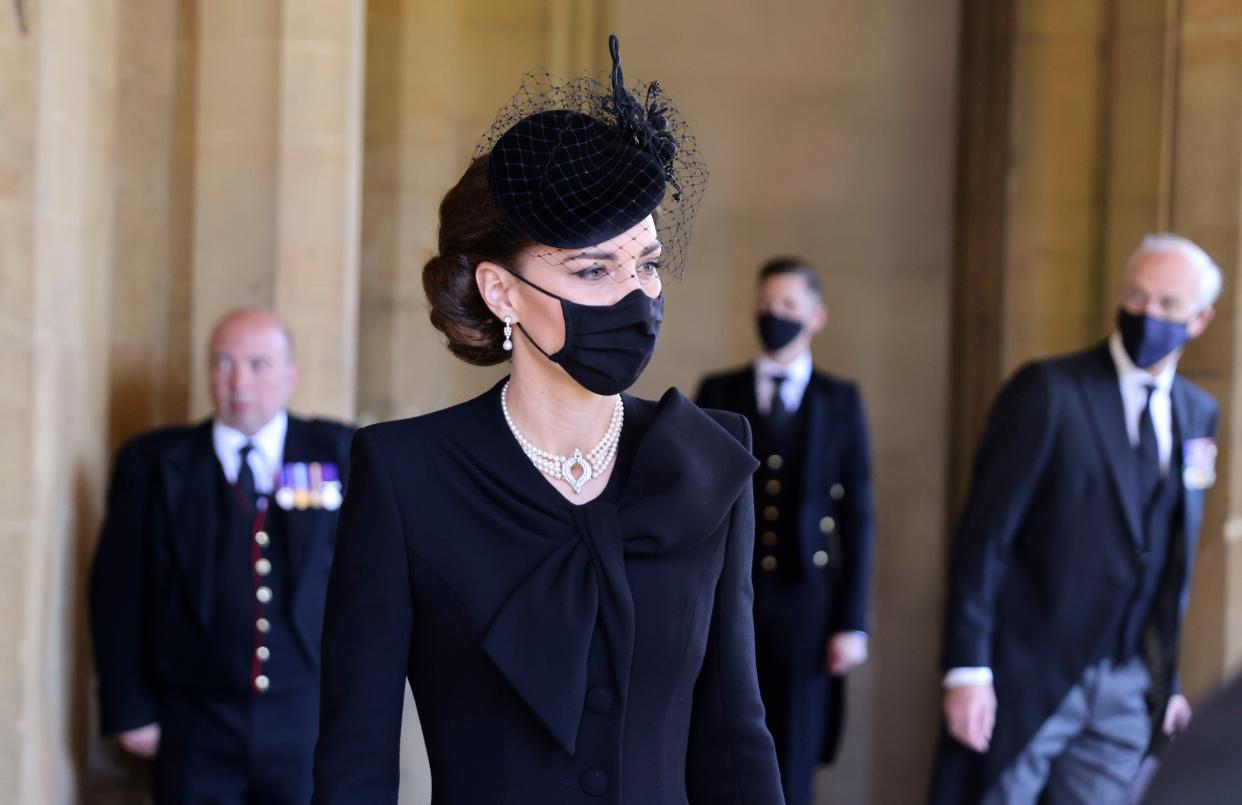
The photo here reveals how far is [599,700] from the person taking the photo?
2211mm

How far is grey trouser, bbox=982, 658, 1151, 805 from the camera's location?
445 centimetres

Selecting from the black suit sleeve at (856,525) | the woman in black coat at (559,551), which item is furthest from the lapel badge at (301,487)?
the woman in black coat at (559,551)

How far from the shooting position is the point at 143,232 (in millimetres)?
5039

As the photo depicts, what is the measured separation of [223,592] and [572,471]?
8.06 ft

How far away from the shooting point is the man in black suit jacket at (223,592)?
14.8 feet

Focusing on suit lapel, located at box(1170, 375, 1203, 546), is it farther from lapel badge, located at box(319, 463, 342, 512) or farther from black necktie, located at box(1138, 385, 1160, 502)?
lapel badge, located at box(319, 463, 342, 512)

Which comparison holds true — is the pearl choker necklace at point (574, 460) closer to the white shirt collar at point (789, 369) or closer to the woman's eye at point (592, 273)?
the woman's eye at point (592, 273)

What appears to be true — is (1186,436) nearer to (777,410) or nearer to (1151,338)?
(1151,338)

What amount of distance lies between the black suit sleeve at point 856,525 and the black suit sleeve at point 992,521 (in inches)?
42.4

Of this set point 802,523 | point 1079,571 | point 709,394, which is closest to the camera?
point 1079,571

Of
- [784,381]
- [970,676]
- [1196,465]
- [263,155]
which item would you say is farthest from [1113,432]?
[263,155]

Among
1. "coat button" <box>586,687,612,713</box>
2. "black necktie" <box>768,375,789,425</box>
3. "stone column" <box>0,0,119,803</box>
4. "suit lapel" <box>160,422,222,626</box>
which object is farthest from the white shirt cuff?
"coat button" <box>586,687,612,713</box>

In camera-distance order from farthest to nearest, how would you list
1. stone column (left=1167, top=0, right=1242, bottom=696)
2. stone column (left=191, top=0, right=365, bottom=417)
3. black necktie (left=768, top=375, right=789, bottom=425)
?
black necktie (left=768, top=375, right=789, bottom=425) → stone column (left=1167, top=0, right=1242, bottom=696) → stone column (left=191, top=0, right=365, bottom=417)

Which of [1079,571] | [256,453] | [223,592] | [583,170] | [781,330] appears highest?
[583,170]
